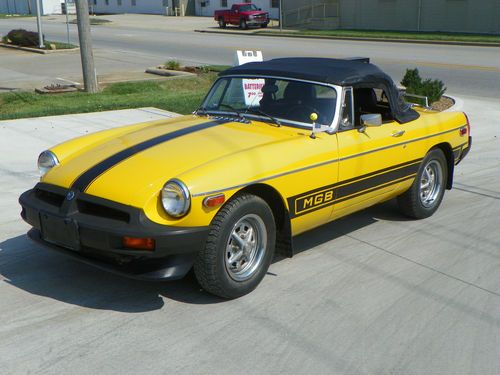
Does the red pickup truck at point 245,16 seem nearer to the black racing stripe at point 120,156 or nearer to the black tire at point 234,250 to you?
the black racing stripe at point 120,156

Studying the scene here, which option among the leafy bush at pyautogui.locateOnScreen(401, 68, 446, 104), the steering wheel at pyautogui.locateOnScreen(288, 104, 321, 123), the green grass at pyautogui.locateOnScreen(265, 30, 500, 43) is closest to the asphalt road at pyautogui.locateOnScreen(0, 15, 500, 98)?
the green grass at pyautogui.locateOnScreen(265, 30, 500, 43)

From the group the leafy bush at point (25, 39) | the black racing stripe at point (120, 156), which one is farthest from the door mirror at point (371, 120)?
the leafy bush at point (25, 39)

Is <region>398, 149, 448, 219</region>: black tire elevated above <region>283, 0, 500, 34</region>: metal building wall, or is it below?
below

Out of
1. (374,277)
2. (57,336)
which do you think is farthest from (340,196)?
(57,336)

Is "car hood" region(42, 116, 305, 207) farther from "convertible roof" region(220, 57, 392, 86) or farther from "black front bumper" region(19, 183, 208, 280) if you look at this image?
"convertible roof" region(220, 57, 392, 86)

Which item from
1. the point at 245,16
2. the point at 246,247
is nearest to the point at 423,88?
the point at 246,247

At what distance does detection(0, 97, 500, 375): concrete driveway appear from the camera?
3.84 m

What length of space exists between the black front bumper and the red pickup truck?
39.2 m

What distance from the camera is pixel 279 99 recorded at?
18.5 feet

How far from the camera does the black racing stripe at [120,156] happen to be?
4562 mm

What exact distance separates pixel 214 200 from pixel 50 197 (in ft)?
4.37

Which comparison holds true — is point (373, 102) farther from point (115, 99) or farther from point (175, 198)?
point (115, 99)

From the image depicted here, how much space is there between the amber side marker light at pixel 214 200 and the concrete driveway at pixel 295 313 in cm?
76

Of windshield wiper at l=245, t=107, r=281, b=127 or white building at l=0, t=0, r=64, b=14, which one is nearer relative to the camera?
windshield wiper at l=245, t=107, r=281, b=127
